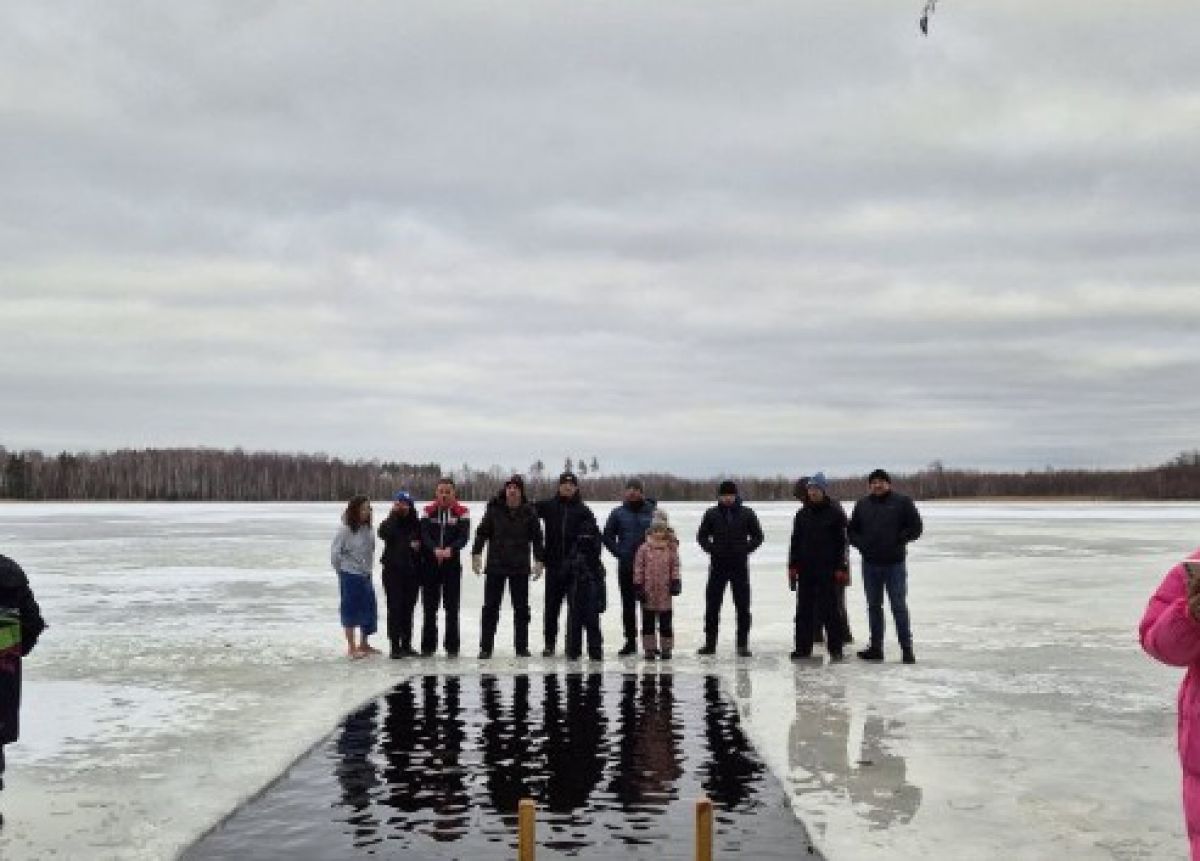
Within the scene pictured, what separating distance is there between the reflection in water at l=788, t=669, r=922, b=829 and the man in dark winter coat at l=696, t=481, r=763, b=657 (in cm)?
259

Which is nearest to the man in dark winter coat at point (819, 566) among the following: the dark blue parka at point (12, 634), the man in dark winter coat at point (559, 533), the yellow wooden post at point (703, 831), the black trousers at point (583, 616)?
the black trousers at point (583, 616)

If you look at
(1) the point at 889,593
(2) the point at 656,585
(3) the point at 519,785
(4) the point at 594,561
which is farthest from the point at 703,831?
(1) the point at 889,593

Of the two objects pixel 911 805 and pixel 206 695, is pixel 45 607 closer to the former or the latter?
pixel 206 695

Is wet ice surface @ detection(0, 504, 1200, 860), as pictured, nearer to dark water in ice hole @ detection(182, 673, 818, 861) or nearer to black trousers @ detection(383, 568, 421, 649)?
dark water in ice hole @ detection(182, 673, 818, 861)

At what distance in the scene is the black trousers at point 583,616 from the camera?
1195 centimetres

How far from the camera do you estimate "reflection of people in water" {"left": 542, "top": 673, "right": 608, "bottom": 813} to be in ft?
22.1

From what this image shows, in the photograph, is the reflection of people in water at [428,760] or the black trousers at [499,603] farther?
the black trousers at [499,603]

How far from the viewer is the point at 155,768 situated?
7.55 metres


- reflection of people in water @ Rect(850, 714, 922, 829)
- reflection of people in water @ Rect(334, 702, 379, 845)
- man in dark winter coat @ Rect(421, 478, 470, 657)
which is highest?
man in dark winter coat @ Rect(421, 478, 470, 657)

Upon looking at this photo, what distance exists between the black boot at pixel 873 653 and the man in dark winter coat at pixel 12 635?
317 inches

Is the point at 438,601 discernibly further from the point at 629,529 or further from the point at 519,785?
the point at 519,785

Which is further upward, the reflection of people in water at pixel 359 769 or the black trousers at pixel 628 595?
the black trousers at pixel 628 595

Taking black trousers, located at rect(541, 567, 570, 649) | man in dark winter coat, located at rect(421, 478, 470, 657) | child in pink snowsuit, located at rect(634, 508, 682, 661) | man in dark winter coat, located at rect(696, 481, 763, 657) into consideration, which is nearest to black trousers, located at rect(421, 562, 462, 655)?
man in dark winter coat, located at rect(421, 478, 470, 657)

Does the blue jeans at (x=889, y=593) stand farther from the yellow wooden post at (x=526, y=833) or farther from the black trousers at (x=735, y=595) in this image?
the yellow wooden post at (x=526, y=833)
